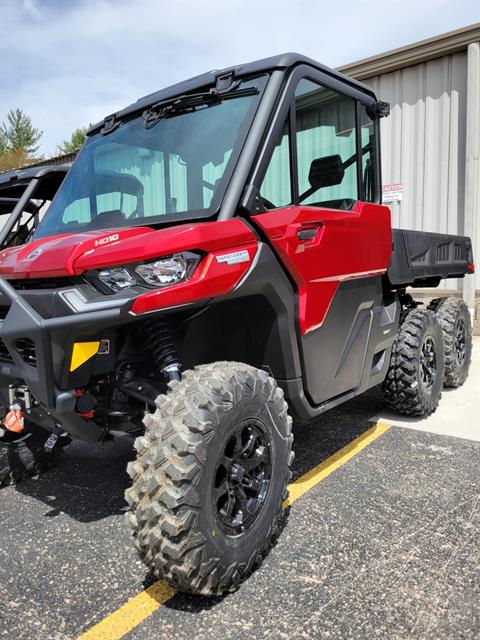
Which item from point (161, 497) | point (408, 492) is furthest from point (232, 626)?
point (408, 492)

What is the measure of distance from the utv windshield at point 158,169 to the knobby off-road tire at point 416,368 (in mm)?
2541

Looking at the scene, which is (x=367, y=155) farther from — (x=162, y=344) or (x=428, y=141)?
(x=428, y=141)

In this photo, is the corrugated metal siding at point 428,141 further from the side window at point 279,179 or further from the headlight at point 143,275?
the headlight at point 143,275

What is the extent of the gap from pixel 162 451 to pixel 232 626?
0.77 m

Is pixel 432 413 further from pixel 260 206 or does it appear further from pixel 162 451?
pixel 162 451

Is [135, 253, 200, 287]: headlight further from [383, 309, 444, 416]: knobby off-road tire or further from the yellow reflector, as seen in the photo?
[383, 309, 444, 416]: knobby off-road tire

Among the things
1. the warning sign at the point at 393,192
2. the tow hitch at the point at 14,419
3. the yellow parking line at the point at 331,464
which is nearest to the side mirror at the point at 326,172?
the yellow parking line at the point at 331,464

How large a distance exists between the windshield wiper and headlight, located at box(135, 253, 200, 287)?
3.51 ft

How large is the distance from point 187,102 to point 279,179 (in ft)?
2.27

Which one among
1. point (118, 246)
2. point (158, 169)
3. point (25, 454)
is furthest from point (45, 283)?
point (25, 454)

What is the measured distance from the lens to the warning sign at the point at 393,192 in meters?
9.97

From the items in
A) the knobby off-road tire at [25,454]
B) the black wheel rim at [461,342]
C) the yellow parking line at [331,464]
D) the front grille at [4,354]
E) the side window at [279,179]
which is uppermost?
the side window at [279,179]

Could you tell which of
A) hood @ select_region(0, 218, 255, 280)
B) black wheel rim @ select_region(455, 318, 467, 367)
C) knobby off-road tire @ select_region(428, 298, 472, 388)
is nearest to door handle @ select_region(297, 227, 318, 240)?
hood @ select_region(0, 218, 255, 280)

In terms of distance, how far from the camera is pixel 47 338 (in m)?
2.31
